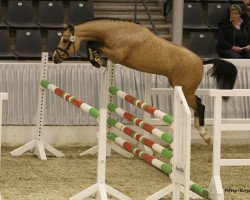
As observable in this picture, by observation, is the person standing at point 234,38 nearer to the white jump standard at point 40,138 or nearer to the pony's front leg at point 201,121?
the pony's front leg at point 201,121

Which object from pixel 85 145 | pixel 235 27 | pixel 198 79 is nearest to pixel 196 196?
pixel 198 79

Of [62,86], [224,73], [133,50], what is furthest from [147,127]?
[62,86]

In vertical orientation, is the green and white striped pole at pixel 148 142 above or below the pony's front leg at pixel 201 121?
above

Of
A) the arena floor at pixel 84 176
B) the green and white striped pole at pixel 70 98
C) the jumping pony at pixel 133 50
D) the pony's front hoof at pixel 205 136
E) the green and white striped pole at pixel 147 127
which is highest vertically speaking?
the jumping pony at pixel 133 50

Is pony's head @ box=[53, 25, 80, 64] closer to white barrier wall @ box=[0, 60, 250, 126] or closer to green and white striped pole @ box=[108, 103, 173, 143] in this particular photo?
green and white striped pole @ box=[108, 103, 173, 143]

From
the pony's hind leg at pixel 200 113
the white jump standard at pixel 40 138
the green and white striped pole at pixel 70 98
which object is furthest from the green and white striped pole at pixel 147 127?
the pony's hind leg at pixel 200 113

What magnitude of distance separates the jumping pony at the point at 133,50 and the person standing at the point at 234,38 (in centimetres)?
240

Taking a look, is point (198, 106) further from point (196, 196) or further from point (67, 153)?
point (196, 196)

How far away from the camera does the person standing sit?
12039 mm

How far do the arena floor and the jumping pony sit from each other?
997mm

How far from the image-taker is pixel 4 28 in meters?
12.9

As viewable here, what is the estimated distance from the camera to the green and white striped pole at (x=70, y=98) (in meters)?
7.58

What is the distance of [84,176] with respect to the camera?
8859 millimetres

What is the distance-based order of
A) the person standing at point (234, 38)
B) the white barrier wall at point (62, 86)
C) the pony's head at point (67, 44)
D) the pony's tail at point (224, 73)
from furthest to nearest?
the person standing at point (234, 38) → the white barrier wall at point (62, 86) → the pony's tail at point (224, 73) → the pony's head at point (67, 44)
